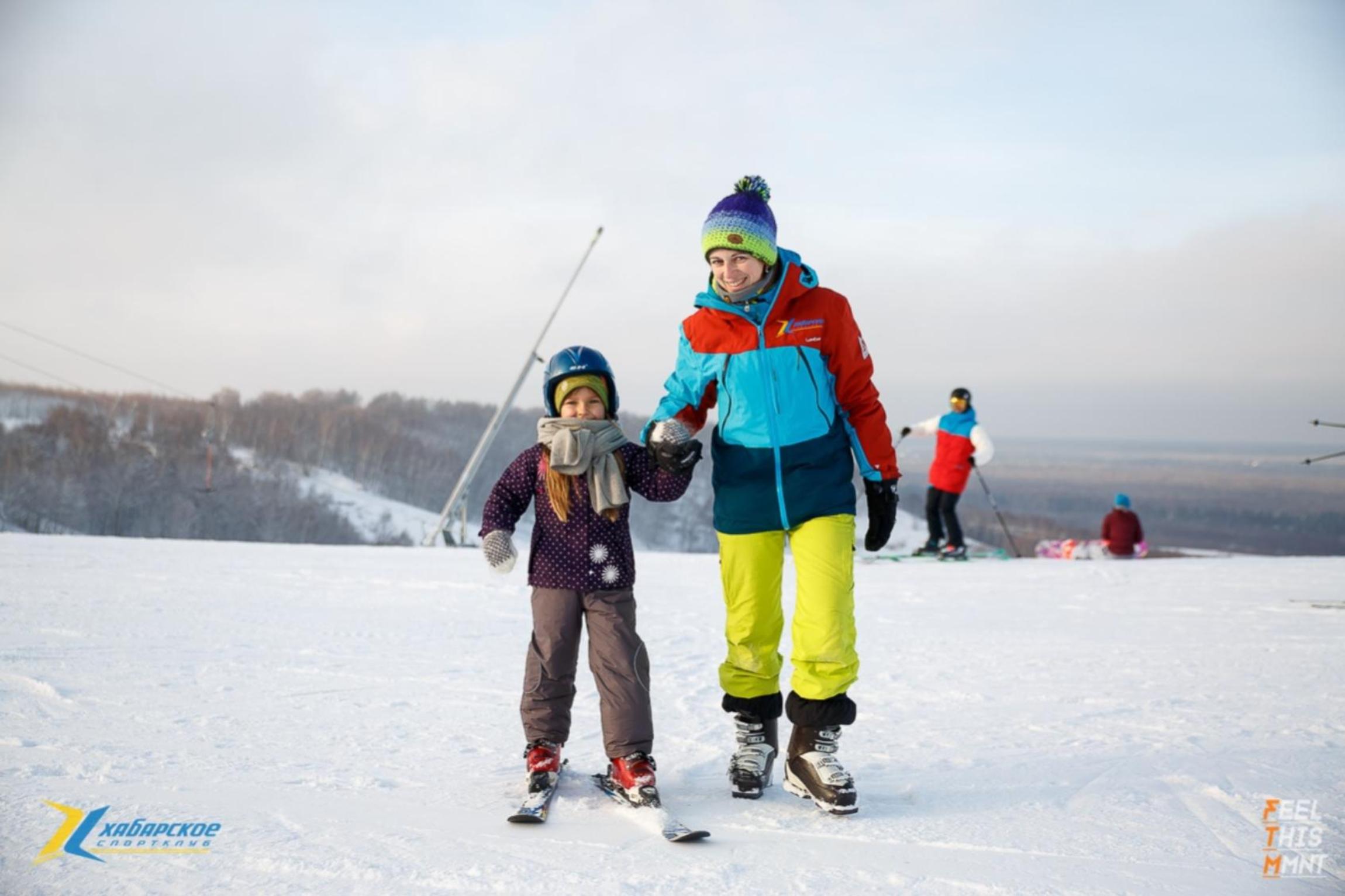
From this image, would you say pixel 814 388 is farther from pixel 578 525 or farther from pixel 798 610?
pixel 578 525

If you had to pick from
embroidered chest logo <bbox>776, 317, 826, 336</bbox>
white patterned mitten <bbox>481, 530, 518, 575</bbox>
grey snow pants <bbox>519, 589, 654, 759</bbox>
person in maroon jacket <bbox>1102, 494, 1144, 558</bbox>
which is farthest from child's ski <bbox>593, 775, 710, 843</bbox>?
person in maroon jacket <bbox>1102, 494, 1144, 558</bbox>

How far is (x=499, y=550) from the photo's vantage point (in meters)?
2.98

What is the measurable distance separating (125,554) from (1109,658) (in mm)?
7547

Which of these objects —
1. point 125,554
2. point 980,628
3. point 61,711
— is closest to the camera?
point 61,711

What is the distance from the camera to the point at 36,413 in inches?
2729

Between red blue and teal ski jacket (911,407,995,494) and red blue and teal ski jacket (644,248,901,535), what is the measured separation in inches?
309

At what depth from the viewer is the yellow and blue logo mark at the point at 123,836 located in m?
2.25

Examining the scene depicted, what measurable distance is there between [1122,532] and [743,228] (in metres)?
11.0

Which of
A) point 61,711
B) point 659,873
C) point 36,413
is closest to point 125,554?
point 61,711

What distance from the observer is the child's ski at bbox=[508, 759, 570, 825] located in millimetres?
2547

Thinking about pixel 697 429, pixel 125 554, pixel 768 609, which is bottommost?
pixel 125 554

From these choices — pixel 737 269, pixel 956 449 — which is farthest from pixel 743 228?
pixel 956 449

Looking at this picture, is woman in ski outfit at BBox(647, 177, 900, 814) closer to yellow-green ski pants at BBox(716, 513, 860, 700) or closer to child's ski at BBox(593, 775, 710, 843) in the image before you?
yellow-green ski pants at BBox(716, 513, 860, 700)

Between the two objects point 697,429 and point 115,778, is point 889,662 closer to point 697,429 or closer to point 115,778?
point 697,429
